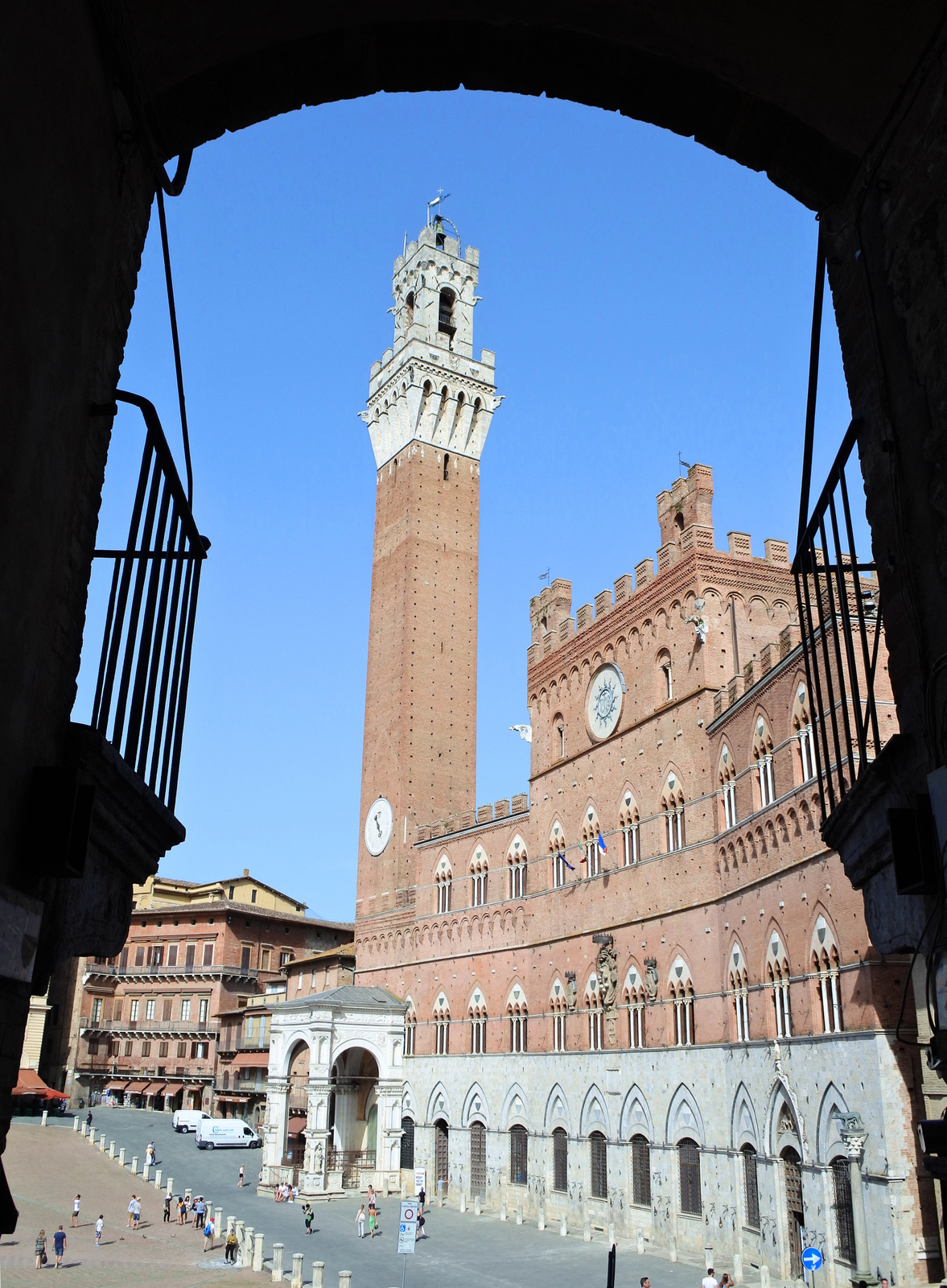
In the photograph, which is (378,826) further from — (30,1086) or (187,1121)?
(30,1086)

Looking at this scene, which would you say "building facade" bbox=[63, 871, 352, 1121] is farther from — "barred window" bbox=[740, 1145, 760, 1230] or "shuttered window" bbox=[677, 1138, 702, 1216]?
"barred window" bbox=[740, 1145, 760, 1230]

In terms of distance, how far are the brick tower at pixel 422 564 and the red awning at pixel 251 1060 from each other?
11.0 meters

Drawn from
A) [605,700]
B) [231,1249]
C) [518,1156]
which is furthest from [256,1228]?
[605,700]

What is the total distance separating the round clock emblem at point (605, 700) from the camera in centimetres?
3191

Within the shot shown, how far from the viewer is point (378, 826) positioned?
45438 millimetres

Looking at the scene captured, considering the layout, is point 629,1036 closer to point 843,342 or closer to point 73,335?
point 843,342

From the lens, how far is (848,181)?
22.6 feet

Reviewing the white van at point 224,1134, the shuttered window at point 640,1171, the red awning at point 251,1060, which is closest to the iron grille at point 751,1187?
the shuttered window at point 640,1171

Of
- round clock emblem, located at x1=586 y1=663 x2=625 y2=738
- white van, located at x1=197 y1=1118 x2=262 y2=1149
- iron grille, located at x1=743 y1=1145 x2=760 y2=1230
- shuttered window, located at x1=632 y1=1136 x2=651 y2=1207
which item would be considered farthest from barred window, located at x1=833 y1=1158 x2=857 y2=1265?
white van, located at x1=197 y1=1118 x2=262 y2=1149

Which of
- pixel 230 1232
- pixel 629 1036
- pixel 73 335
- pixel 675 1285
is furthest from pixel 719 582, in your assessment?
pixel 73 335

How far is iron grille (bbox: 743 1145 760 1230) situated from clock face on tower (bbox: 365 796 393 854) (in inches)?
913

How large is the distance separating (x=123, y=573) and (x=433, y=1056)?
34.3m

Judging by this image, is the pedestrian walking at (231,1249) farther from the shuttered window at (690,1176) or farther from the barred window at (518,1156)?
the barred window at (518,1156)

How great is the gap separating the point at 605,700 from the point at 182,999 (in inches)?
1412
